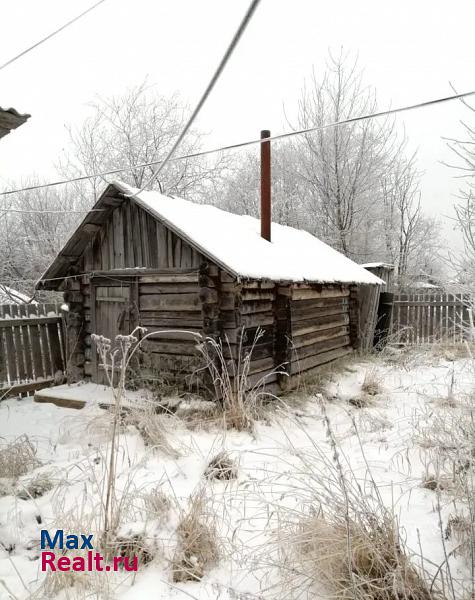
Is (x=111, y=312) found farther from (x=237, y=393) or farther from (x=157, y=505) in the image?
(x=157, y=505)

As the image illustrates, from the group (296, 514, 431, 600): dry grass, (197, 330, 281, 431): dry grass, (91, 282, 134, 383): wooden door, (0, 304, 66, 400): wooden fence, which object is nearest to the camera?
(296, 514, 431, 600): dry grass

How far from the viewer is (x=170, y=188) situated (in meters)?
19.1

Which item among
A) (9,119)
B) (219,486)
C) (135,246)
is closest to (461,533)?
(219,486)

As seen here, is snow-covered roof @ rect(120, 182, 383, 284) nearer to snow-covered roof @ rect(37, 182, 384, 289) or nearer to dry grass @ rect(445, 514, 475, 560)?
snow-covered roof @ rect(37, 182, 384, 289)

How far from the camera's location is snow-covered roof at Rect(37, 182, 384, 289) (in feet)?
19.6

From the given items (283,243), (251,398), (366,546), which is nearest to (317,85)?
(283,243)

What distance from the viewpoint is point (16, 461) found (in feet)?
13.1

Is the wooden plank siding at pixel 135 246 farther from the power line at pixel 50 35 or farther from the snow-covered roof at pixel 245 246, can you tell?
the power line at pixel 50 35

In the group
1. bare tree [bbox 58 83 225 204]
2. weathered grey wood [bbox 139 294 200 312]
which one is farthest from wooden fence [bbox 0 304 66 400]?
bare tree [bbox 58 83 225 204]

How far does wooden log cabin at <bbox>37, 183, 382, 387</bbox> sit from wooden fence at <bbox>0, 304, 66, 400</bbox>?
0.72 metres

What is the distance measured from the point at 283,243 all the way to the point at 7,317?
584 cm

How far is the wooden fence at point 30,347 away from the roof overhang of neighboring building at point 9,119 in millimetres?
5091

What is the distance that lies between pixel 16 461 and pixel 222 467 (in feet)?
6.48

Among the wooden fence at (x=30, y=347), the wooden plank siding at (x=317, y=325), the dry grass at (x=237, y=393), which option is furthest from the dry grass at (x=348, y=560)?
the wooden fence at (x=30, y=347)
